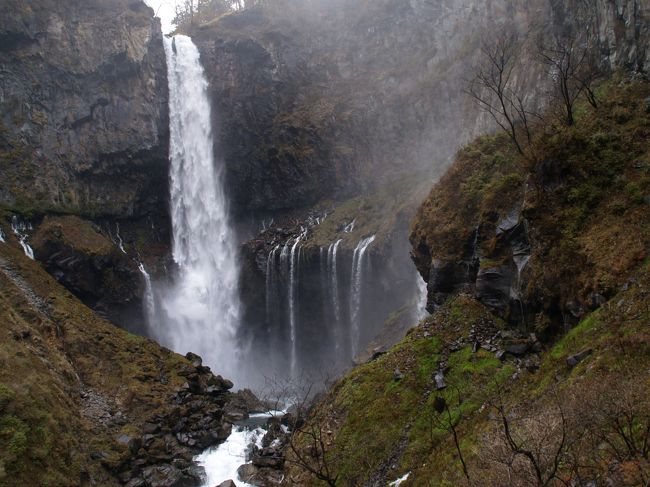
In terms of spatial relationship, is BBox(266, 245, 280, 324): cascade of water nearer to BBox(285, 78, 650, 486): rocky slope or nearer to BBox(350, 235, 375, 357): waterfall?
BBox(350, 235, 375, 357): waterfall

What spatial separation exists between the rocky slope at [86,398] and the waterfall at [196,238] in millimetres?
12591

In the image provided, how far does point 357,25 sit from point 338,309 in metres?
36.8

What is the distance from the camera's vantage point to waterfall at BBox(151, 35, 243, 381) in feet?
153

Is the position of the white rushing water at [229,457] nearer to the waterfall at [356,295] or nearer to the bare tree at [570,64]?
the waterfall at [356,295]

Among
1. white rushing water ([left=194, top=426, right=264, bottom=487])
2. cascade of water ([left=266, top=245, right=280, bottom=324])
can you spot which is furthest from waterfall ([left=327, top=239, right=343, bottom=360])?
white rushing water ([left=194, top=426, right=264, bottom=487])

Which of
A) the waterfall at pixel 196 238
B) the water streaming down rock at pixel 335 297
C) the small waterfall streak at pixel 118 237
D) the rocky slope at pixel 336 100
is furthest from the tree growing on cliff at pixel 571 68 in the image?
the small waterfall streak at pixel 118 237

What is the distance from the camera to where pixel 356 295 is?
40219 mm

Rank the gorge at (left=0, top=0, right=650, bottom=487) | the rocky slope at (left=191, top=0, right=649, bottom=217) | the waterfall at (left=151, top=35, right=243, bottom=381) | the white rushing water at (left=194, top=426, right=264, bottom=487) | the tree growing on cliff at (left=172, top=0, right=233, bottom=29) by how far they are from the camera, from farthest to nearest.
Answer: the tree growing on cliff at (left=172, top=0, right=233, bottom=29) → the rocky slope at (left=191, top=0, right=649, bottom=217) → the waterfall at (left=151, top=35, right=243, bottom=381) → the white rushing water at (left=194, top=426, right=264, bottom=487) → the gorge at (left=0, top=0, right=650, bottom=487)

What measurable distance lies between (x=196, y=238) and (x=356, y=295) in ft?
63.9

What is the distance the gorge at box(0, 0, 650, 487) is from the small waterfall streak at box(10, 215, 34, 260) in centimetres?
26

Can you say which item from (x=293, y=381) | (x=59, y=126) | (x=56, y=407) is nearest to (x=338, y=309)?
(x=293, y=381)

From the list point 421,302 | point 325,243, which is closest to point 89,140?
point 325,243

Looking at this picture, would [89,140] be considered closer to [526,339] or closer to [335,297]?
[335,297]

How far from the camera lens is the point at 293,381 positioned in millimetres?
41531
